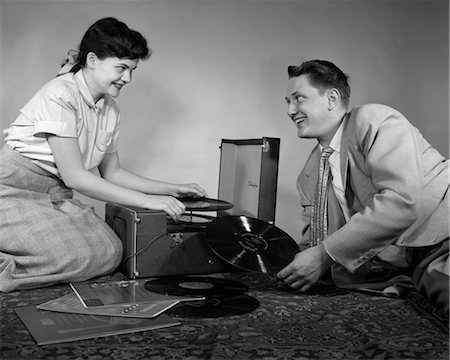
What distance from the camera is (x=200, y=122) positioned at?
9.75ft

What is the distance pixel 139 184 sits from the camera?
240 cm

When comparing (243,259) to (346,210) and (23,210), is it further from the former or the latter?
(23,210)

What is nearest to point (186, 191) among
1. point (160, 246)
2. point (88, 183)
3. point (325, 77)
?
point (160, 246)

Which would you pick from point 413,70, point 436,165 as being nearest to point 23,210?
point 436,165

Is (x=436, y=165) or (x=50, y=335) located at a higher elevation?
(x=436, y=165)

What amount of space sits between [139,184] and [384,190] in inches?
43.7

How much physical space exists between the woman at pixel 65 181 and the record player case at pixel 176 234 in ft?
0.19

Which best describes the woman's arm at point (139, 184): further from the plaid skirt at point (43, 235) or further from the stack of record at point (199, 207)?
the plaid skirt at point (43, 235)

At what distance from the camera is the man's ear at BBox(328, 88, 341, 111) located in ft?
6.57

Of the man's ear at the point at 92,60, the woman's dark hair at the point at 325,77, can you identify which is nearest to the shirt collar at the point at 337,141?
the woman's dark hair at the point at 325,77

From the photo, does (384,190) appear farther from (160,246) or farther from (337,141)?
(160,246)

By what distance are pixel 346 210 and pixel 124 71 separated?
3.23 ft

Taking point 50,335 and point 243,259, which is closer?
point 50,335

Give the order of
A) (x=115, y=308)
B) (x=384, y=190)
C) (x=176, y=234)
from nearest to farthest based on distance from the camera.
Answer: (x=115, y=308)
(x=384, y=190)
(x=176, y=234)
